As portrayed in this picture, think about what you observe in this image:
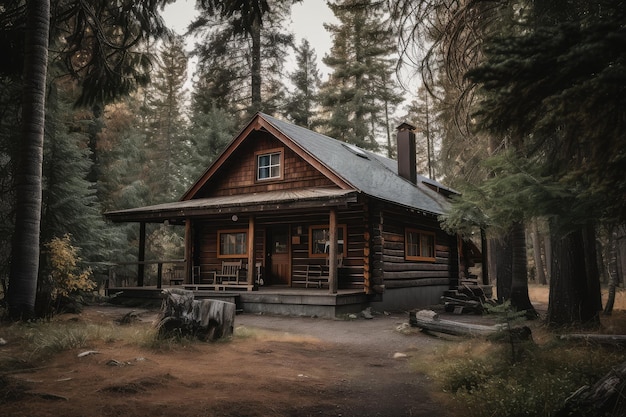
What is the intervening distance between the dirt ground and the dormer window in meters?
8.81

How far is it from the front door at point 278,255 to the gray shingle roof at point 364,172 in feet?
10.8

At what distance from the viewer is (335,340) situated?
9.05 meters

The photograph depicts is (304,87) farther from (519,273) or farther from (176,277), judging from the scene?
(519,273)

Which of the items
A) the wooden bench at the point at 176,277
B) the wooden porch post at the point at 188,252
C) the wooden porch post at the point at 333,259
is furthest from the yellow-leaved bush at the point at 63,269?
the wooden porch post at the point at 333,259

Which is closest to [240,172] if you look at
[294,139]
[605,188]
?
[294,139]

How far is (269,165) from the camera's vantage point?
16.8m

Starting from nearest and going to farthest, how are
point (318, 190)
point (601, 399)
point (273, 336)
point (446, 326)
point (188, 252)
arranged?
point (601, 399) < point (446, 326) < point (273, 336) < point (318, 190) < point (188, 252)

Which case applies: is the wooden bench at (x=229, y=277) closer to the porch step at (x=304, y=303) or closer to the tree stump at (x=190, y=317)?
the porch step at (x=304, y=303)

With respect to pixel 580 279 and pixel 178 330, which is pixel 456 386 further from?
pixel 580 279

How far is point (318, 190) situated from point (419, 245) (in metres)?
5.29

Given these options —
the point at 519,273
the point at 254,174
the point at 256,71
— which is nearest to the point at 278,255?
the point at 254,174

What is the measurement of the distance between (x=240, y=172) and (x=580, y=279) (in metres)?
12.1

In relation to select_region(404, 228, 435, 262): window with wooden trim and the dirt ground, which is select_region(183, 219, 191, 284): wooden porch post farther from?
the dirt ground

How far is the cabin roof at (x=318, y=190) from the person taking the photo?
13.0 meters
